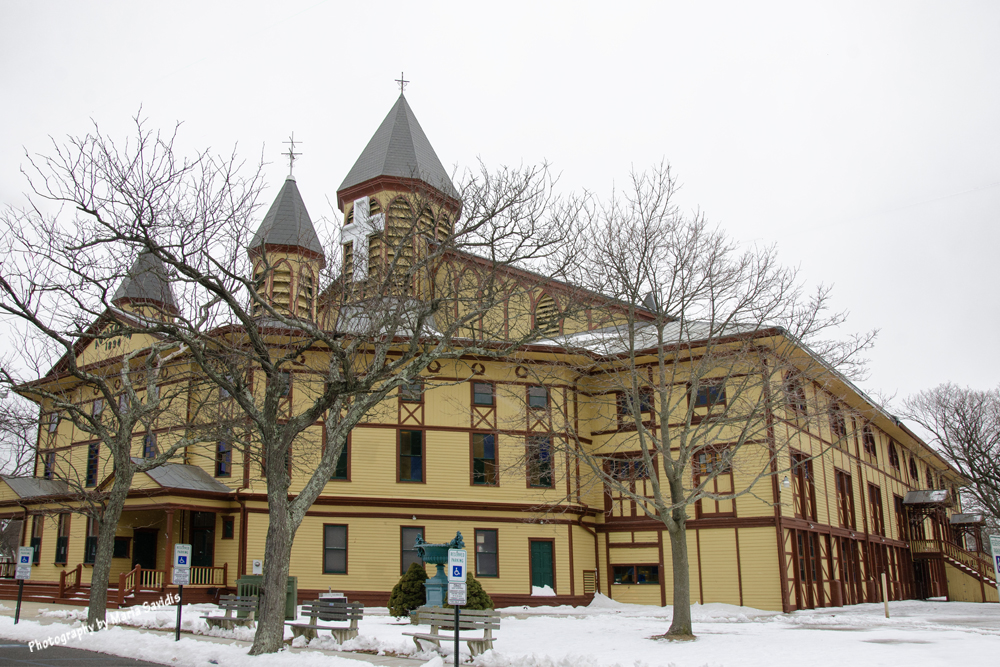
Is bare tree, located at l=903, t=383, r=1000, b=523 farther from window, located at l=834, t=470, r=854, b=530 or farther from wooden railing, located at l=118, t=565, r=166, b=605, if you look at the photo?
wooden railing, located at l=118, t=565, r=166, b=605

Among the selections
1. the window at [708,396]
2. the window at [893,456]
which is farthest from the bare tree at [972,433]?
the window at [708,396]

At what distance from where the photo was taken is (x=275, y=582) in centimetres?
1410

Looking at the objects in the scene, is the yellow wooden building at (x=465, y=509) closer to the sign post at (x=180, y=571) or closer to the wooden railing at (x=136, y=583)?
the wooden railing at (x=136, y=583)

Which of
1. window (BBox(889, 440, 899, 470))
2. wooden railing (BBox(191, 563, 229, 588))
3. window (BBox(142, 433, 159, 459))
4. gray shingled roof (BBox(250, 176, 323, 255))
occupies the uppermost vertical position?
gray shingled roof (BBox(250, 176, 323, 255))

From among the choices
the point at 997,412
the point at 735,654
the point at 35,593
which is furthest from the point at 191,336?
the point at 997,412

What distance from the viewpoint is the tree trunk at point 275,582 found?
1375 cm

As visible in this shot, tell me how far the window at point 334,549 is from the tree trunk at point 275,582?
13.5 m

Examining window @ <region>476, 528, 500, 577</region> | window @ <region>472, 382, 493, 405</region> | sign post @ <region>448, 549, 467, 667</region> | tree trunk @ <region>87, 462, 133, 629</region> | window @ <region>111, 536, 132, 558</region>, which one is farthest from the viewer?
window @ <region>472, 382, 493, 405</region>

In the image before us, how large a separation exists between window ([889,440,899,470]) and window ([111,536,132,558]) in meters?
37.5

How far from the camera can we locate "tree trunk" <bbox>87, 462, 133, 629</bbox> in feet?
58.9

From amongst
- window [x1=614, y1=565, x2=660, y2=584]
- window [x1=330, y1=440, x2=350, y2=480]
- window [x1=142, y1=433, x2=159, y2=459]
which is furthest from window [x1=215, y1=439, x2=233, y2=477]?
Answer: window [x1=614, y1=565, x2=660, y2=584]

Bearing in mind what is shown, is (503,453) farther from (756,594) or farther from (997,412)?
(997,412)

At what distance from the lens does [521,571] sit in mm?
28922

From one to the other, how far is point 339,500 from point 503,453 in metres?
5.96
